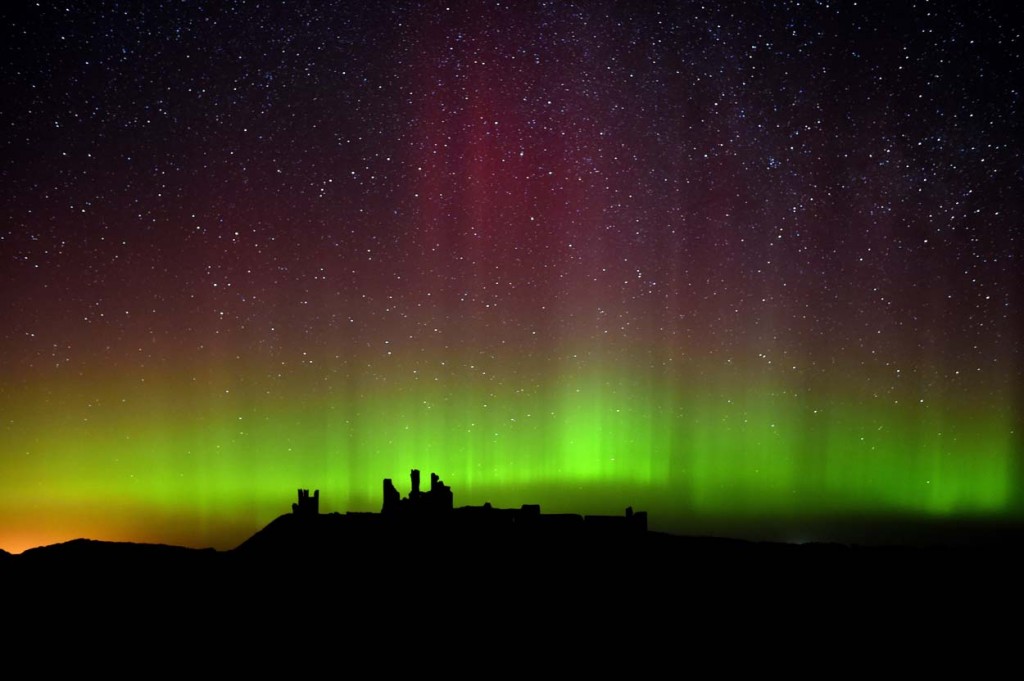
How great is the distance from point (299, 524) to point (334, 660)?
45.9 ft

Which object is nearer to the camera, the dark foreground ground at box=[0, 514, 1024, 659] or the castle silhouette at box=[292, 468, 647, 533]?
the dark foreground ground at box=[0, 514, 1024, 659]

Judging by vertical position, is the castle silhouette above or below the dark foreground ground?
above

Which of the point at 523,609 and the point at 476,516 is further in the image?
the point at 476,516

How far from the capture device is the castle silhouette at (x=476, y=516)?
2367 centimetres

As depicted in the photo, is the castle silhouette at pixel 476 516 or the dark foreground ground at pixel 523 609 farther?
the castle silhouette at pixel 476 516

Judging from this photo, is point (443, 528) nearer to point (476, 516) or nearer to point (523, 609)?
point (476, 516)

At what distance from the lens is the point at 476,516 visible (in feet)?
80.5

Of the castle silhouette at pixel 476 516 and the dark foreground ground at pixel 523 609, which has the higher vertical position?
the castle silhouette at pixel 476 516

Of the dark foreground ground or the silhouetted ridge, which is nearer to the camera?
the dark foreground ground

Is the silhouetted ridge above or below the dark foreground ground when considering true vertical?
above

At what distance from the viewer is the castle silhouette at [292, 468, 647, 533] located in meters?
23.7

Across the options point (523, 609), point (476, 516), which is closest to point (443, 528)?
point (476, 516)

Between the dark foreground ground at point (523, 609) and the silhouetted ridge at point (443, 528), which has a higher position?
the silhouetted ridge at point (443, 528)

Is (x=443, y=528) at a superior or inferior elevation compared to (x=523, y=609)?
superior
